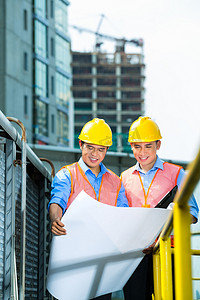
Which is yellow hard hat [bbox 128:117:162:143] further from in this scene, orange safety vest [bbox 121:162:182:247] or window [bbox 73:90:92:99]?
window [bbox 73:90:92:99]

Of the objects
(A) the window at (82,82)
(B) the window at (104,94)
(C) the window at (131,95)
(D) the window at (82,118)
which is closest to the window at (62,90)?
(D) the window at (82,118)

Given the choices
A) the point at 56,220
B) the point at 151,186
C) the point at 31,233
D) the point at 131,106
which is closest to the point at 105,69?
the point at 131,106

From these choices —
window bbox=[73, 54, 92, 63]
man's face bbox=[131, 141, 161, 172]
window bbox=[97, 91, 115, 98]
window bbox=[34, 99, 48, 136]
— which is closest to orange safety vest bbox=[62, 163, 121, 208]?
man's face bbox=[131, 141, 161, 172]

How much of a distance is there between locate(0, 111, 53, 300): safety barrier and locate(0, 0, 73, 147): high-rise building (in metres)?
32.8

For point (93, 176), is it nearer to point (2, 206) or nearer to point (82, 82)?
point (2, 206)

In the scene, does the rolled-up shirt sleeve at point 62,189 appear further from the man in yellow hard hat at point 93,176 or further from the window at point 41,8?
the window at point 41,8

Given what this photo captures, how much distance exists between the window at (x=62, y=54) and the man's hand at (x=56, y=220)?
1807 inches

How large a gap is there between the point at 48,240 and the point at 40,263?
0.60 metres

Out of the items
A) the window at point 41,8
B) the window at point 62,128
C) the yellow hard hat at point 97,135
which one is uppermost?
the window at point 41,8

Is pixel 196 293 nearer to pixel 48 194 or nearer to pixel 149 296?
pixel 48 194

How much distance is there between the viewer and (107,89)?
11075 cm

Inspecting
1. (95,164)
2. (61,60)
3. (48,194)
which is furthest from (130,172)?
(61,60)

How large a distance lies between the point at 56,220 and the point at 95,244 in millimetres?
258

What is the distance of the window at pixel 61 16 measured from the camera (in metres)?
50.4
